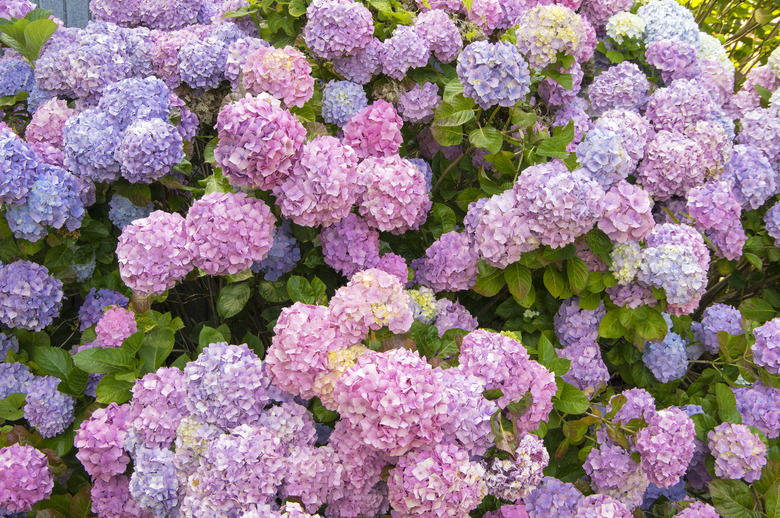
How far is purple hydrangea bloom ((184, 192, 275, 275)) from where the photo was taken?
5.81ft

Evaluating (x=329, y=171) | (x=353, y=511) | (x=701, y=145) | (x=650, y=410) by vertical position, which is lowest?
(x=353, y=511)

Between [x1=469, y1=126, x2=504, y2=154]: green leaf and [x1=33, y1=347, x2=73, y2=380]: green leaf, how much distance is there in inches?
63.4

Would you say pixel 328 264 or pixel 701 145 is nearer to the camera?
pixel 328 264

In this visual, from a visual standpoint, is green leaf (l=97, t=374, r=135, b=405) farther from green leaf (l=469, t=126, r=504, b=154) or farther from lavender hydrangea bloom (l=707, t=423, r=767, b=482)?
lavender hydrangea bloom (l=707, t=423, r=767, b=482)

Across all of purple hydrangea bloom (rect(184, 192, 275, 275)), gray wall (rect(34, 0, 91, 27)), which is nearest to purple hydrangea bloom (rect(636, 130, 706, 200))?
purple hydrangea bloom (rect(184, 192, 275, 275))

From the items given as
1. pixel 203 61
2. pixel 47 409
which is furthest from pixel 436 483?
pixel 203 61

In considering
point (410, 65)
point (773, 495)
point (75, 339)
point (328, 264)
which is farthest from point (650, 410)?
point (75, 339)

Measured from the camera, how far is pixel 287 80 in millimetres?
2033

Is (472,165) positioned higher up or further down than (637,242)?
further down

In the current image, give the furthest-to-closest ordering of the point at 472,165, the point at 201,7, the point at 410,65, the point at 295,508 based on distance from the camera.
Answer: the point at 201,7, the point at 472,165, the point at 410,65, the point at 295,508

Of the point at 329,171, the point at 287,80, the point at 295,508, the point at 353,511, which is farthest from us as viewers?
the point at 287,80

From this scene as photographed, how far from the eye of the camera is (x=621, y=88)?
2.54 metres

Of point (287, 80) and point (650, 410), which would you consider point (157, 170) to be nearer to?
point (287, 80)

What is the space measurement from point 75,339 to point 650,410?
2.27 m
